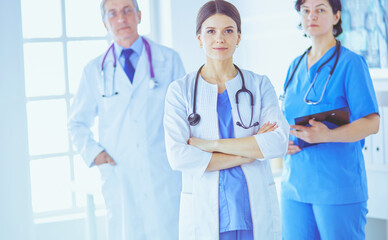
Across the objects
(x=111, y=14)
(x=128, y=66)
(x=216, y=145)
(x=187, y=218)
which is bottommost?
(x=187, y=218)

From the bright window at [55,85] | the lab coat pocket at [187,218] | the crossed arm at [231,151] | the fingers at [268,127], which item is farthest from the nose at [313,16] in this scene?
the bright window at [55,85]

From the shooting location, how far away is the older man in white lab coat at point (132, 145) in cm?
229

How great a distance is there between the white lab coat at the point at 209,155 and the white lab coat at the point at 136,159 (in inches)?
21.3

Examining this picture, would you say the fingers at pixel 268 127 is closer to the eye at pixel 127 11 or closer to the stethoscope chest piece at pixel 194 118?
the stethoscope chest piece at pixel 194 118

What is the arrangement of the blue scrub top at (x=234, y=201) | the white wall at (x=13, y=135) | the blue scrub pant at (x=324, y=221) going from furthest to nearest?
the white wall at (x=13, y=135)
the blue scrub pant at (x=324, y=221)
the blue scrub top at (x=234, y=201)

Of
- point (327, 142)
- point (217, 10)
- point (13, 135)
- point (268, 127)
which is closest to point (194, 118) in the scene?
point (268, 127)

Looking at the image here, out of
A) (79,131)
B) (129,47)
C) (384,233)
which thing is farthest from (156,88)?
(384,233)

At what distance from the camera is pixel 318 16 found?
6.97 ft

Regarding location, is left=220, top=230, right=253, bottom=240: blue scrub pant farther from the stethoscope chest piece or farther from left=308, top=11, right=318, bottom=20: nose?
left=308, top=11, right=318, bottom=20: nose

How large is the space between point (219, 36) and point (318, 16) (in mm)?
649

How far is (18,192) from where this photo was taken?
8.66 ft

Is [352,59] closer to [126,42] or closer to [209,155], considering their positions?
[209,155]

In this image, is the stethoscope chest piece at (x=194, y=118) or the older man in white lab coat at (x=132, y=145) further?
the older man in white lab coat at (x=132, y=145)

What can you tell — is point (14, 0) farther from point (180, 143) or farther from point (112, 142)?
point (180, 143)
